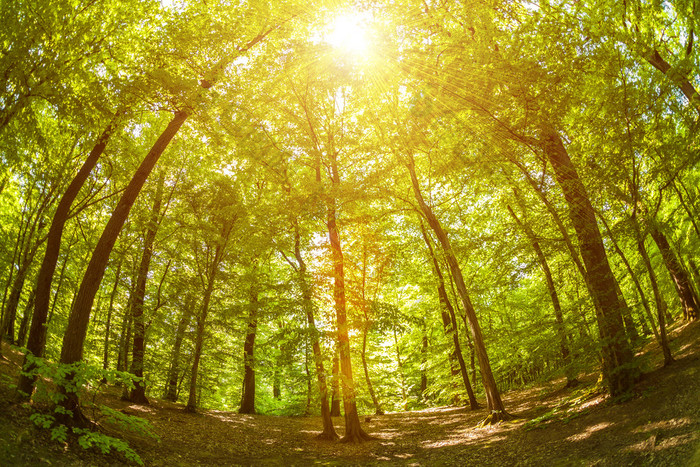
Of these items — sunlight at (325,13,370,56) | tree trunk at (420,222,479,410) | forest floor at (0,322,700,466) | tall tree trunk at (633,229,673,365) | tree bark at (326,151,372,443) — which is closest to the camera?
forest floor at (0,322,700,466)

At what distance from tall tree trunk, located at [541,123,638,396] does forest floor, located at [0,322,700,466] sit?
355mm

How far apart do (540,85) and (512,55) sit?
0.76 meters

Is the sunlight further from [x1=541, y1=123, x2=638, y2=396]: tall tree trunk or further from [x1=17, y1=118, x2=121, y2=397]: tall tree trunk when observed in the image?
[x1=17, y1=118, x2=121, y2=397]: tall tree trunk

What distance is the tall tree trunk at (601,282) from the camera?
22.6 ft

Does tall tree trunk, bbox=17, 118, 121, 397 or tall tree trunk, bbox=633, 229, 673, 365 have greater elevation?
tall tree trunk, bbox=17, 118, 121, 397

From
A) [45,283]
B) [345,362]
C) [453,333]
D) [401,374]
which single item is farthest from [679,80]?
[401,374]

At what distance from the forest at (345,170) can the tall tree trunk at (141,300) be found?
90mm

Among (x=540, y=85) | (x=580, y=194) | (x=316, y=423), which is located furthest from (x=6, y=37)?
(x=316, y=423)

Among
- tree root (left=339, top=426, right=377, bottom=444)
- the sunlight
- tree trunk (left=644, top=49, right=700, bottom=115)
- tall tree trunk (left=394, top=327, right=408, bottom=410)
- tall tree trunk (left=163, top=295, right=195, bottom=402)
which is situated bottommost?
tree root (left=339, top=426, right=377, bottom=444)

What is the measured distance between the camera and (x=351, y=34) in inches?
336

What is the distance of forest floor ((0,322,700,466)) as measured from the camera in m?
4.89

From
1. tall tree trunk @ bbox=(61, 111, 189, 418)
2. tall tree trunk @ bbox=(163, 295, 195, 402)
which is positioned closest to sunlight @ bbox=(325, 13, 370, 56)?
tall tree trunk @ bbox=(61, 111, 189, 418)

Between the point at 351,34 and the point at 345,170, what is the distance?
432 centimetres

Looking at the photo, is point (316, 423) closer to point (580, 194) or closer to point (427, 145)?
point (427, 145)
